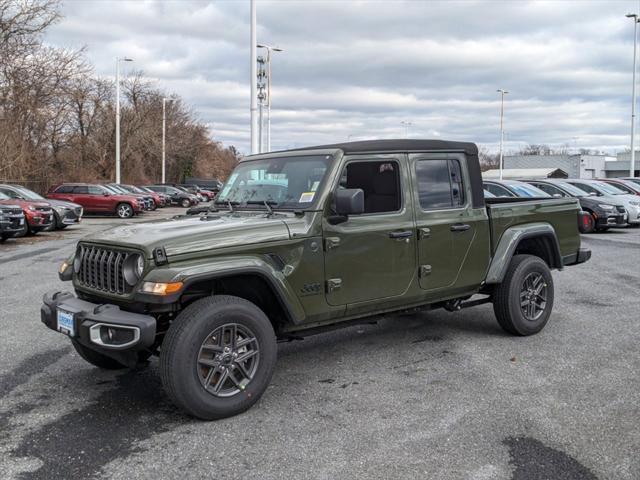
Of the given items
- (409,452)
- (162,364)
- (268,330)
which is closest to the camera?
(409,452)

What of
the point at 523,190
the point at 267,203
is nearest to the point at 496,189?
the point at 523,190

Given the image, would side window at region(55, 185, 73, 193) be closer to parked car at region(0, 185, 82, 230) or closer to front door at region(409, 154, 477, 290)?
parked car at region(0, 185, 82, 230)

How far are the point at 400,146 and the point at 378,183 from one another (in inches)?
15.6

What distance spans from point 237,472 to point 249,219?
6.50ft

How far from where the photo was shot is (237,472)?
347 centimetres

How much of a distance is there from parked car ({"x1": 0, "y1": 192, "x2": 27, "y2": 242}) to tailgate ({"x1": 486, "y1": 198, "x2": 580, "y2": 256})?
44.5 ft

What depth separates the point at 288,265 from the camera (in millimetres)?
4566

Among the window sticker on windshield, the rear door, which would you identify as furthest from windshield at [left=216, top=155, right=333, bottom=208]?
the rear door

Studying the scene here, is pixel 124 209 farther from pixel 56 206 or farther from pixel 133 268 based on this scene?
pixel 133 268

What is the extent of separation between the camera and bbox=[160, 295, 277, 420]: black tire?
4.04 metres

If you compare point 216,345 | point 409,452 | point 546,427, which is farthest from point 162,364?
point 546,427

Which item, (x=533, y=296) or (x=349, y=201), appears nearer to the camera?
(x=349, y=201)

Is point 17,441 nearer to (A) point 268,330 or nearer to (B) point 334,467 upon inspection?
(A) point 268,330

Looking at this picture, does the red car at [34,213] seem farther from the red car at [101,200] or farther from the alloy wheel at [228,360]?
the alloy wheel at [228,360]
